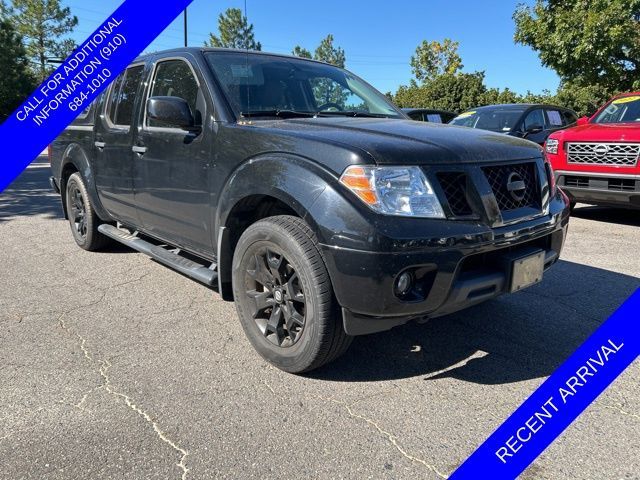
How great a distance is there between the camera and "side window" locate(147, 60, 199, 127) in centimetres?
330

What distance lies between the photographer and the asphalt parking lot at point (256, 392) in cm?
204

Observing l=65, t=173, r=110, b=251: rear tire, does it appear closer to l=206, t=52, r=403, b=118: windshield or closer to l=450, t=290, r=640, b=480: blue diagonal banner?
l=206, t=52, r=403, b=118: windshield

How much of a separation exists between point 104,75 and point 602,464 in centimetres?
364

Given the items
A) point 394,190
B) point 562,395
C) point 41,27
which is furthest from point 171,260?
point 41,27

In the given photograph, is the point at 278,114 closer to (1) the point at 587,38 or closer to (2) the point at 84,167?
(2) the point at 84,167

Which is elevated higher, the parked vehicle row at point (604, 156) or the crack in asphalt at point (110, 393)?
the parked vehicle row at point (604, 156)

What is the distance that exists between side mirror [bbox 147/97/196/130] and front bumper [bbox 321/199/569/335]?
138 cm

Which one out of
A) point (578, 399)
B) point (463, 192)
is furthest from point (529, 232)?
point (578, 399)

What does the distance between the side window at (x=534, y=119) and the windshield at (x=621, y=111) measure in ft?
4.47

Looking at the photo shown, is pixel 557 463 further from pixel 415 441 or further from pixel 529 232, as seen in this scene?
pixel 529 232

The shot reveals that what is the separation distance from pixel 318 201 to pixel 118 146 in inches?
95.3

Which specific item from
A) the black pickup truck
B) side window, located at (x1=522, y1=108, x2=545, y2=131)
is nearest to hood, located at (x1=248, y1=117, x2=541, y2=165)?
the black pickup truck

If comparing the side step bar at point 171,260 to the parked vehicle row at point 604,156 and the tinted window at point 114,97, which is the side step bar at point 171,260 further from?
the parked vehicle row at point 604,156

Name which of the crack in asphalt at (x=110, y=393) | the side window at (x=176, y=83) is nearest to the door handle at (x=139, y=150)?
the side window at (x=176, y=83)
